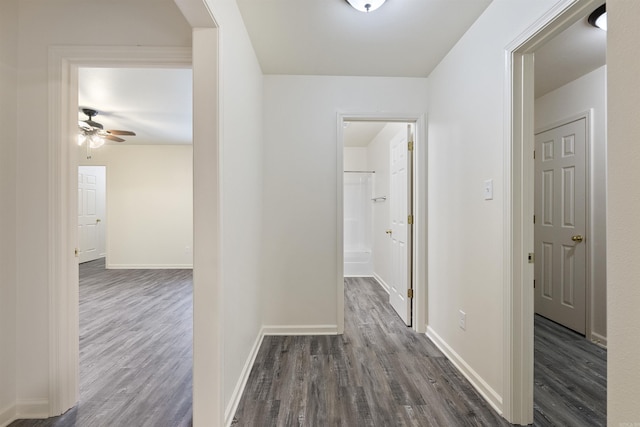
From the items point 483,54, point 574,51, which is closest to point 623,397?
point 483,54

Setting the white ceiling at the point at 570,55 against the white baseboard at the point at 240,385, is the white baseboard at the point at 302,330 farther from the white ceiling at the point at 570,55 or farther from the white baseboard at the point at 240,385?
the white ceiling at the point at 570,55

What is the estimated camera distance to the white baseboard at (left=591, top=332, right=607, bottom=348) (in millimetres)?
2523

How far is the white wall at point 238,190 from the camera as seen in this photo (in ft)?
5.08

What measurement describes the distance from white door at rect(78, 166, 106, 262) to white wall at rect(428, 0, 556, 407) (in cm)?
713

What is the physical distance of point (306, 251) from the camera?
275cm

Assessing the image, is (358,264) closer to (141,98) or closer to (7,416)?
(141,98)

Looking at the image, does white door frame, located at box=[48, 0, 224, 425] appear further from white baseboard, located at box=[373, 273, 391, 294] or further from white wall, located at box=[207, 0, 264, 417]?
white baseboard, located at box=[373, 273, 391, 294]

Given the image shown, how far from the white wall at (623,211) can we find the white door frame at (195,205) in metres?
1.36

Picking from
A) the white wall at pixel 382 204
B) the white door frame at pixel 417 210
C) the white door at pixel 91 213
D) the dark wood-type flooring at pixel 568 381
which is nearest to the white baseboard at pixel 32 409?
the white door frame at pixel 417 210

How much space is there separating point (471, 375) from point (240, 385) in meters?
1.51

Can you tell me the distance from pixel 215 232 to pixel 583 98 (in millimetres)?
3465

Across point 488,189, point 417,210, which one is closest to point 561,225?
point 417,210

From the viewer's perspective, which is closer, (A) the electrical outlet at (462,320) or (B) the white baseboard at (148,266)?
(A) the electrical outlet at (462,320)

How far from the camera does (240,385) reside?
1813mm
